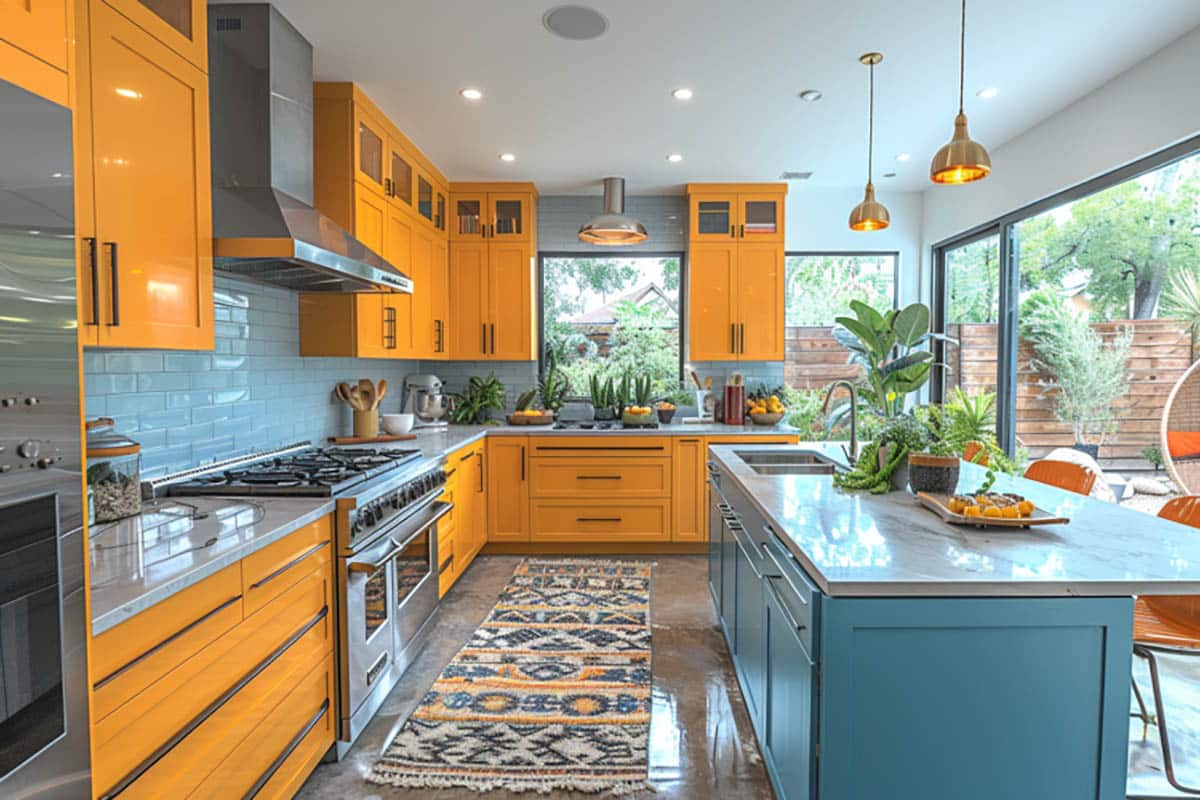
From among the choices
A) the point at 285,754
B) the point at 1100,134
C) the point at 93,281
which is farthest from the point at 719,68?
the point at 285,754

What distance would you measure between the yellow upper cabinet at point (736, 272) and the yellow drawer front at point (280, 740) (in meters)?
3.72

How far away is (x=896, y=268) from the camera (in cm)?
551

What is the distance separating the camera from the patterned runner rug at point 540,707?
2209 millimetres

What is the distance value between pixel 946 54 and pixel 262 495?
3420 millimetres

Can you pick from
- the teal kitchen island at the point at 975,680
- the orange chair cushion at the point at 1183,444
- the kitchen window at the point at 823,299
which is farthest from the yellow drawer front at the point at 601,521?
the teal kitchen island at the point at 975,680

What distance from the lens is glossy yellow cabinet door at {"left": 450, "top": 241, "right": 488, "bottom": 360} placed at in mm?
5141

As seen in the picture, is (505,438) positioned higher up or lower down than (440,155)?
lower down

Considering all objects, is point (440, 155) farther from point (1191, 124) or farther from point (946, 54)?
point (1191, 124)

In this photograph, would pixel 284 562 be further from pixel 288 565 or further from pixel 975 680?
pixel 975 680

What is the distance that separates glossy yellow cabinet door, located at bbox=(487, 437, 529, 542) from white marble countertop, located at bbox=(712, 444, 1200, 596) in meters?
2.61

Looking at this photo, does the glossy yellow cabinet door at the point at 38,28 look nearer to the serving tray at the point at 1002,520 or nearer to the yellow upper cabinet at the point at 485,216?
the serving tray at the point at 1002,520

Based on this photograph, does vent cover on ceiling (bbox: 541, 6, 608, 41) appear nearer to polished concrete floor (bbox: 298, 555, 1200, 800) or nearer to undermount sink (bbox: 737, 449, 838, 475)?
undermount sink (bbox: 737, 449, 838, 475)

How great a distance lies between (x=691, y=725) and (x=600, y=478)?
2366 millimetres

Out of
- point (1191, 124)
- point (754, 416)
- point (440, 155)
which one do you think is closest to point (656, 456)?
point (754, 416)
